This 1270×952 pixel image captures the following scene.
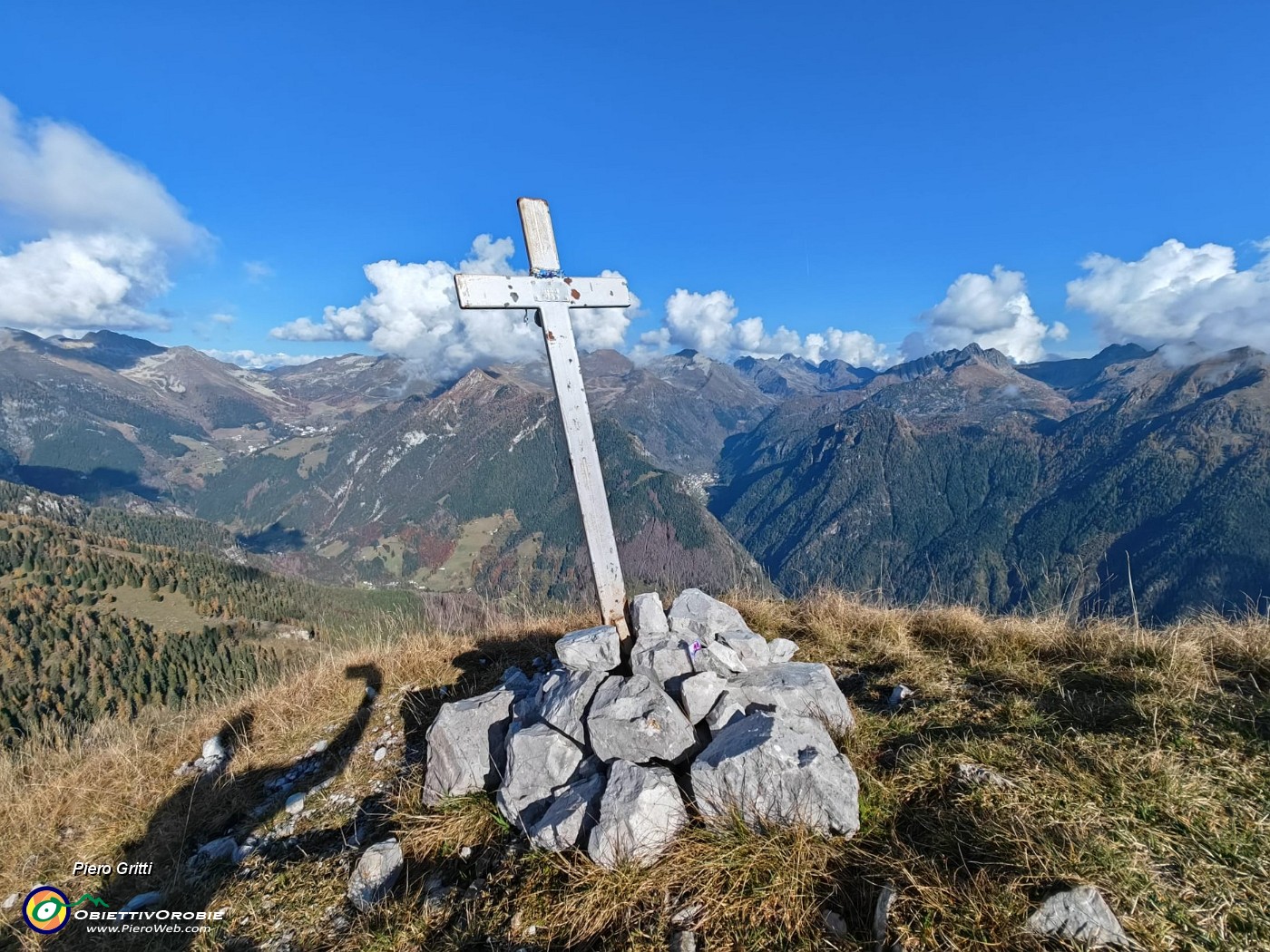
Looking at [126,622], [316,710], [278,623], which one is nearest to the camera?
[316,710]

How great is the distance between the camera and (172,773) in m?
7.36

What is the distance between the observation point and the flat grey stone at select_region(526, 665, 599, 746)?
18.5 ft

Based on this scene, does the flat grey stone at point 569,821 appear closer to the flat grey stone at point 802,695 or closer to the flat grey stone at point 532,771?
the flat grey stone at point 532,771

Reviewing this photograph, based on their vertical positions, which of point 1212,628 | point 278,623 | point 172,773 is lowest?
point 278,623

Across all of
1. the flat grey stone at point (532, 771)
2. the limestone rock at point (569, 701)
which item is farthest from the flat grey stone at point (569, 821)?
the limestone rock at point (569, 701)

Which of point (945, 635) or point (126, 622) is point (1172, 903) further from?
point (126, 622)

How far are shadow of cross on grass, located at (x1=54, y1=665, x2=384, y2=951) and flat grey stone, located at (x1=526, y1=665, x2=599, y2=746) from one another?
6.86 feet

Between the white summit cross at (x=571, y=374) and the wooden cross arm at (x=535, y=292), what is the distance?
1cm

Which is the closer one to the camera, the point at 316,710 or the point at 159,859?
the point at 159,859

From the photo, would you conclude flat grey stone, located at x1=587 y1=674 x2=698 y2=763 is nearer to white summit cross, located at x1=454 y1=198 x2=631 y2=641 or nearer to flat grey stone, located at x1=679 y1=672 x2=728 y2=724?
flat grey stone, located at x1=679 y1=672 x2=728 y2=724

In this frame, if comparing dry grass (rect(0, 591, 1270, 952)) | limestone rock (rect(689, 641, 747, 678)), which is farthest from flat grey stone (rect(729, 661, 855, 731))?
dry grass (rect(0, 591, 1270, 952))

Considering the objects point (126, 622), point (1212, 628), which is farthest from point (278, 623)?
point (1212, 628)

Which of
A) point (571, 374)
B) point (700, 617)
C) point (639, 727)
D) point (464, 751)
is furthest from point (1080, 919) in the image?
point (571, 374)

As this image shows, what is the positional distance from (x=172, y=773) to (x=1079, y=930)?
969 cm
